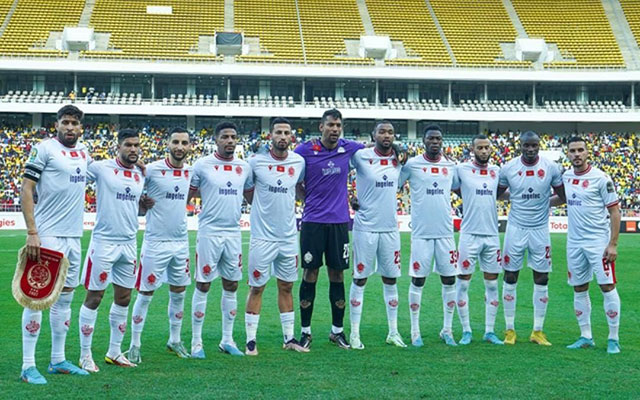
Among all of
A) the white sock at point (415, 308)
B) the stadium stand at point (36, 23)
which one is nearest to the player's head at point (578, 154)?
the white sock at point (415, 308)

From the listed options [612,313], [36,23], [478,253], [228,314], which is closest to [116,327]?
[228,314]

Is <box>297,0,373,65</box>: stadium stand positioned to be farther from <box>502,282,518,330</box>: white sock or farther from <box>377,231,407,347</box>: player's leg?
<box>377,231,407,347</box>: player's leg

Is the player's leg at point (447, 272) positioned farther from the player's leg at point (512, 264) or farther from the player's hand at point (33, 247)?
the player's hand at point (33, 247)

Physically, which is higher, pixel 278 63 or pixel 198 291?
pixel 278 63

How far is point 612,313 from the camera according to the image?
920 cm

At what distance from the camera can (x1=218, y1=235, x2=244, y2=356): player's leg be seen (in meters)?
8.83

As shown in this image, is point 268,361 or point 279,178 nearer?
point 268,361

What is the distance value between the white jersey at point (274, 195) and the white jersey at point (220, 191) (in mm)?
186

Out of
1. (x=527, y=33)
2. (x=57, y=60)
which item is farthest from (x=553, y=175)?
(x=527, y=33)

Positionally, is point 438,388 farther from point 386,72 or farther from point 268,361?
point 386,72

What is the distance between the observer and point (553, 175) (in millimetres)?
9875

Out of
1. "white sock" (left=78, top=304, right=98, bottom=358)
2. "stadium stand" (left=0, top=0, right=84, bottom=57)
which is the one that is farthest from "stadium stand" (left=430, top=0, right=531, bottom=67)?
"white sock" (left=78, top=304, right=98, bottom=358)

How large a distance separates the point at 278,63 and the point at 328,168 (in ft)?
124

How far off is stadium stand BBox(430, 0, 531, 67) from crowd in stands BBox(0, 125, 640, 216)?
15.8ft
